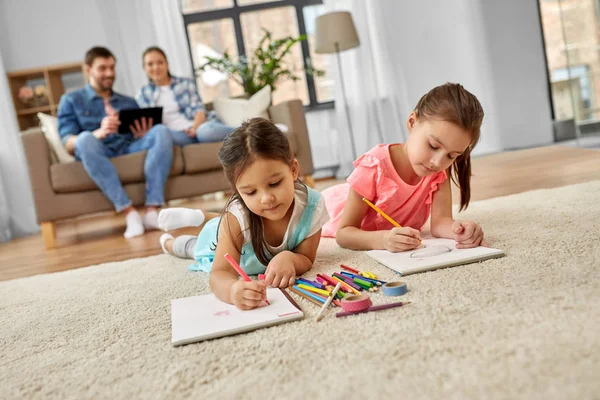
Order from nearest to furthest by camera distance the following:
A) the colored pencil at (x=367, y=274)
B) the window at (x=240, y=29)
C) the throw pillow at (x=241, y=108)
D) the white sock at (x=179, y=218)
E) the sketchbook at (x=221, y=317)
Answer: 1. the sketchbook at (x=221, y=317)
2. the colored pencil at (x=367, y=274)
3. the white sock at (x=179, y=218)
4. the throw pillow at (x=241, y=108)
5. the window at (x=240, y=29)

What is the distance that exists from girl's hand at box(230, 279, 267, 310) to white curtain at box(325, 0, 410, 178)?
348 centimetres

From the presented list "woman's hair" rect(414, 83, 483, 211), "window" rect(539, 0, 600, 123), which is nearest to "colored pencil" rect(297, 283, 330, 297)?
"woman's hair" rect(414, 83, 483, 211)

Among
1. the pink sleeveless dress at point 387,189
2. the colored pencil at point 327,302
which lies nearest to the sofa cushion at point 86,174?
the pink sleeveless dress at point 387,189

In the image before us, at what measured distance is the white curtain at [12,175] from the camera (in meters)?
4.08

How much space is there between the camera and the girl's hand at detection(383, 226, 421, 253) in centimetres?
124

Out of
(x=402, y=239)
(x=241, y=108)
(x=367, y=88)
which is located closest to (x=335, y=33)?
(x=367, y=88)

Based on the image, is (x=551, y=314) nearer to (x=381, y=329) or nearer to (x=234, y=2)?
(x=381, y=329)

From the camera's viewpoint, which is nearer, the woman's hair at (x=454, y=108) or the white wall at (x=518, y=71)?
the woman's hair at (x=454, y=108)

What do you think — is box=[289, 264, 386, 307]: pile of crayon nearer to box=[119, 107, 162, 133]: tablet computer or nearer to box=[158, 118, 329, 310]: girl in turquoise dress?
box=[158, 118, 329, 310]: girl in turquoise dress

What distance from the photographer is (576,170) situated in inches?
96.7

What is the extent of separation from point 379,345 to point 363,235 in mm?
655

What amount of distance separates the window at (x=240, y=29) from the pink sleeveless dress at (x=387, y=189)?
3286 mm

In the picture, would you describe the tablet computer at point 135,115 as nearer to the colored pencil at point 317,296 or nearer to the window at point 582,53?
the colored pencil at point 317,296

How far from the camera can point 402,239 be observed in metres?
1.25
